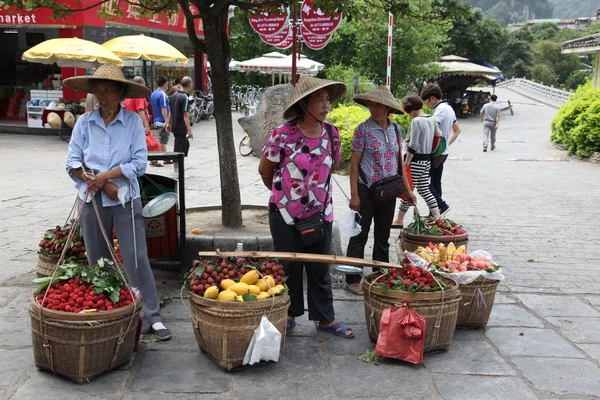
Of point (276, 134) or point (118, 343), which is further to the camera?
point (276, 134)

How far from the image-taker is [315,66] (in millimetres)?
23344

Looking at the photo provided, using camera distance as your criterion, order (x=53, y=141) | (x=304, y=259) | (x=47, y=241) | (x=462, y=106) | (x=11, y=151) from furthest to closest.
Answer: (x=462, y=106) → (x=53, y=141) → (x=11, y=151) → (x=47, y=241) → (x=304, y=259)

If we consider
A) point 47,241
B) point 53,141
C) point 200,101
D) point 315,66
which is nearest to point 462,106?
point 315,66

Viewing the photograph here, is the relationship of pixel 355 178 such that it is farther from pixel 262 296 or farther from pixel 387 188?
pixel 262 296

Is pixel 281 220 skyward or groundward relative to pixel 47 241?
skyward

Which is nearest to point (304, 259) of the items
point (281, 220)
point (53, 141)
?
point (281, 220)

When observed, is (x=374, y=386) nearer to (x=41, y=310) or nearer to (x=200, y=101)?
(x=41, y=310)

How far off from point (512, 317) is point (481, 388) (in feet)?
4.83

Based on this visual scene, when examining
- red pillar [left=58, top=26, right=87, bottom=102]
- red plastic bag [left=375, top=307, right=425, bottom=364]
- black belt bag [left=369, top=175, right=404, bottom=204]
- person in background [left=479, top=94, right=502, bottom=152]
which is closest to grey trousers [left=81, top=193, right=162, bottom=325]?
red plastic bag [left=375, top=307, right=425, bottom=364]

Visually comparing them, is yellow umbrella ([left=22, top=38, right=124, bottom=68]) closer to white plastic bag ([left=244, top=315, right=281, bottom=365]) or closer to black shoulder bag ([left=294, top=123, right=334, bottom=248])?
black shoulder bag ([left=294, top=123, right=334, bottom=248])

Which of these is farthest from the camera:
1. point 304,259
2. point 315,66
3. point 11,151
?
point 315,66

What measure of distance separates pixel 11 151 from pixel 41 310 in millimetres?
12482

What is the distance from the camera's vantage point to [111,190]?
13.7 ft

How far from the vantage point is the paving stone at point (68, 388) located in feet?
11.9
